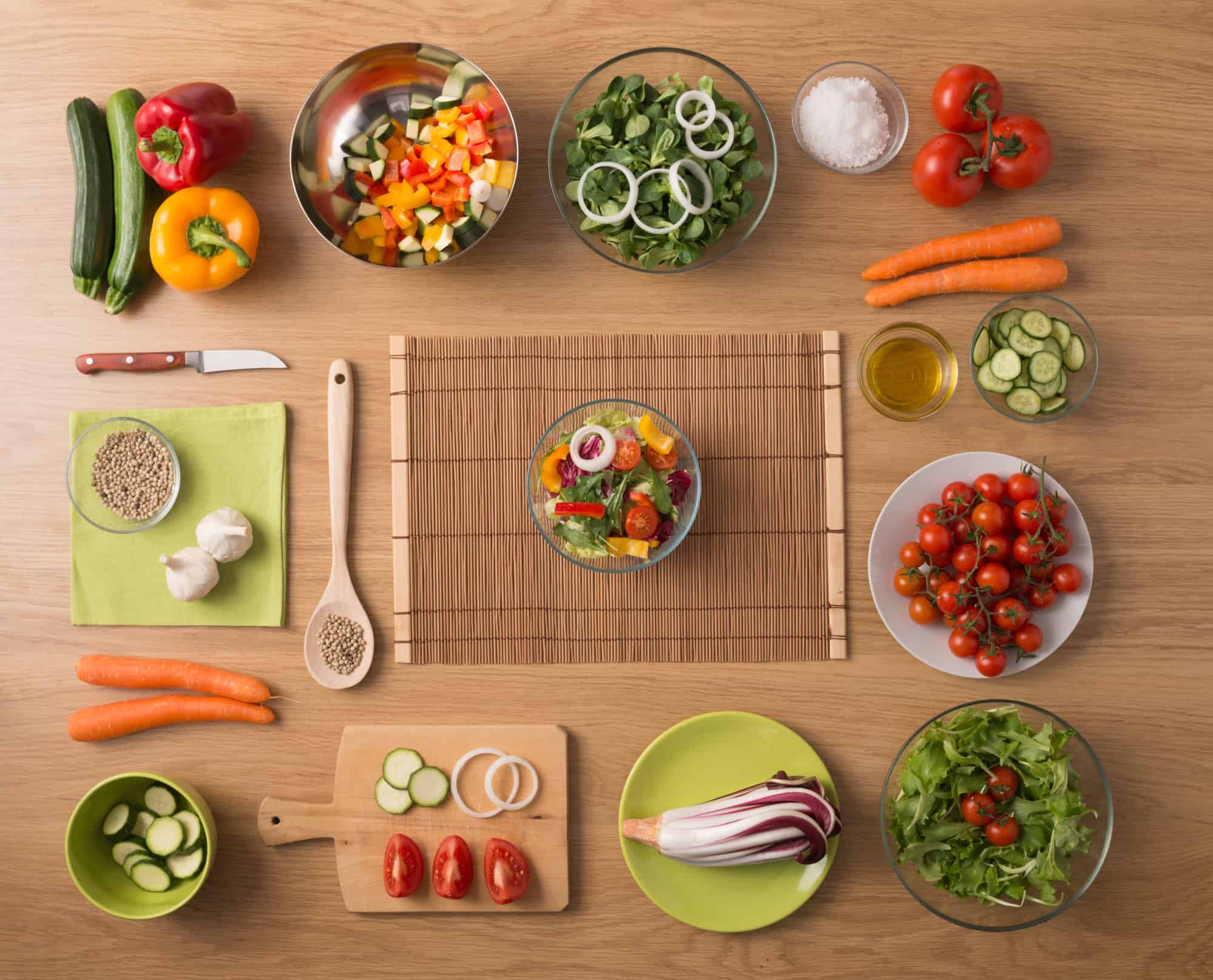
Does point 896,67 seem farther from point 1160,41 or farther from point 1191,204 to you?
point 1191,204

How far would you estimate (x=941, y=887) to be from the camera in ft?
5.60

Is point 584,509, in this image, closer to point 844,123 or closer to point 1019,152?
point 844,123

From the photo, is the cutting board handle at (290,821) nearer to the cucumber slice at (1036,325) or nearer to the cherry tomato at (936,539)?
the cherry tomato at (936,539)

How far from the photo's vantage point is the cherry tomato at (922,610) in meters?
1.75

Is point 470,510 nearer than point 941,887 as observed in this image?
No

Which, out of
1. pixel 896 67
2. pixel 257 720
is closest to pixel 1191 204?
pixel 896 67

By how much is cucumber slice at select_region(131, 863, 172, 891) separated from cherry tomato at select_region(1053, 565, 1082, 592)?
6.02 ft

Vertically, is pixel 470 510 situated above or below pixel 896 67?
below

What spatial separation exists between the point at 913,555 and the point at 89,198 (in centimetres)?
182

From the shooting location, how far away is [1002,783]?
1621mm

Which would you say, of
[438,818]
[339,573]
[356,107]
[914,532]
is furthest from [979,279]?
[438,818]

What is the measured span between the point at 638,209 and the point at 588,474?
53 cm

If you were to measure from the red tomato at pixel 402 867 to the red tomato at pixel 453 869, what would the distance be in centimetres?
4

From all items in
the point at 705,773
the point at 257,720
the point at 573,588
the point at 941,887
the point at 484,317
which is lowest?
the point at 941,887
